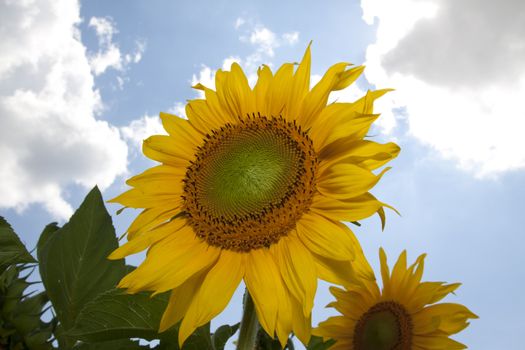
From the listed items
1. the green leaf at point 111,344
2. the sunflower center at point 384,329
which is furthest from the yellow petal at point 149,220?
the sunflower center at point 384,329

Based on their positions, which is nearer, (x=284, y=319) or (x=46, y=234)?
(x=284, y=319)

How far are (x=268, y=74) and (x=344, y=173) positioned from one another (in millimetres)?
519

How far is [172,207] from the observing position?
2.00m

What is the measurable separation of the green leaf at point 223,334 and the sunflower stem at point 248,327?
312 mm

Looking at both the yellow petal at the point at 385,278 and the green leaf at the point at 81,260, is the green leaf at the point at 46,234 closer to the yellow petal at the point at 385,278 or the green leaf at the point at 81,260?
the green leaf at the point at 81,260

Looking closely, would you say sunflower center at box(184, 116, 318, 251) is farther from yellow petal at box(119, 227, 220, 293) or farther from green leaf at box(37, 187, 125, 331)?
green leaf at box(37, 187, 125, 331)

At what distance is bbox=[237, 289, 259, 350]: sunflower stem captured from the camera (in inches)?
59.3

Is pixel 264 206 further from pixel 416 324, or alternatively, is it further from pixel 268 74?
pixel 416 324

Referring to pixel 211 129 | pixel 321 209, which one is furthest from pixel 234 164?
pixel 321 209

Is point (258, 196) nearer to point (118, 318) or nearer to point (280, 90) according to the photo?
point (280, 90)

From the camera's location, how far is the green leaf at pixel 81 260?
174 cm

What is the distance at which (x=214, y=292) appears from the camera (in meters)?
1.62

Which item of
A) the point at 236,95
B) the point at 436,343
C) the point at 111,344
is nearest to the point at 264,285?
the point at 111,344

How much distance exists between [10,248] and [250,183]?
74cm
